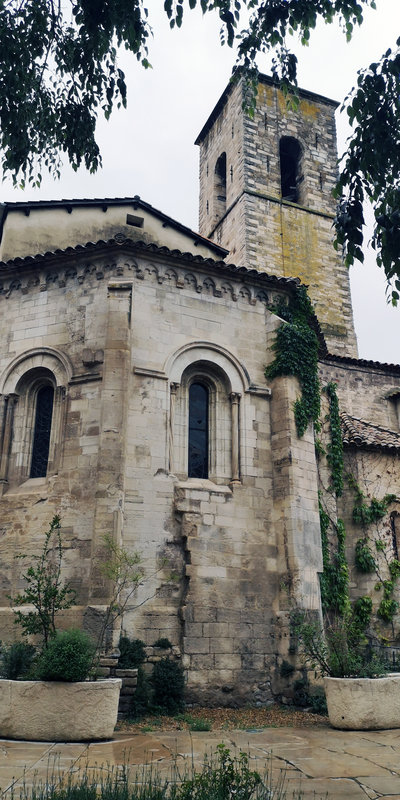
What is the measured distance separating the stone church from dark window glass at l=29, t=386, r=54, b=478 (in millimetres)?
30

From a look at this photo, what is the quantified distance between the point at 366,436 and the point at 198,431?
590cm

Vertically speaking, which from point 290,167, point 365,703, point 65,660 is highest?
point 290,167

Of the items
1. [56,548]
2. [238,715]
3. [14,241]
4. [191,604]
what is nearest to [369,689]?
[238,715]

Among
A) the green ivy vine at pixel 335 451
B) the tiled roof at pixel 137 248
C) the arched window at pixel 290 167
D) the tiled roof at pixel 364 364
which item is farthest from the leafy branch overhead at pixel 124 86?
the arched window at pixel 290 167

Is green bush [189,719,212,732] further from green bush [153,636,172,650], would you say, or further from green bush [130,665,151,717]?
green bush [153,636,172,650]

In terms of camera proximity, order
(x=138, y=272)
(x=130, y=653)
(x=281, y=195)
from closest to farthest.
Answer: (x=130, y=653), (x=138, y=272), (x=281, y=195)

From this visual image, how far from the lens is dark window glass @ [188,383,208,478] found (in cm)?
1346

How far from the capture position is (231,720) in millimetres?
10547

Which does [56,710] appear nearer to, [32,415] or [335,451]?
[32,415]

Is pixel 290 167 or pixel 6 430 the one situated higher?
pixel 290 167

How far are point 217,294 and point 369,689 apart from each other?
28.0ft

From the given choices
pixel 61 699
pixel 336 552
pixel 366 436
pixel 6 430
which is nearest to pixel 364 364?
pixel 366 436

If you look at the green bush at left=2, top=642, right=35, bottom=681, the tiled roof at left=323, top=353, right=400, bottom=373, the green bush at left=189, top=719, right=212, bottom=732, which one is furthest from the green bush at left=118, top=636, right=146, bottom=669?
the tiled roof at left=323, top=353, right=400, bottom=373

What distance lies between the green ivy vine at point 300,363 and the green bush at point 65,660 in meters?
6.77
